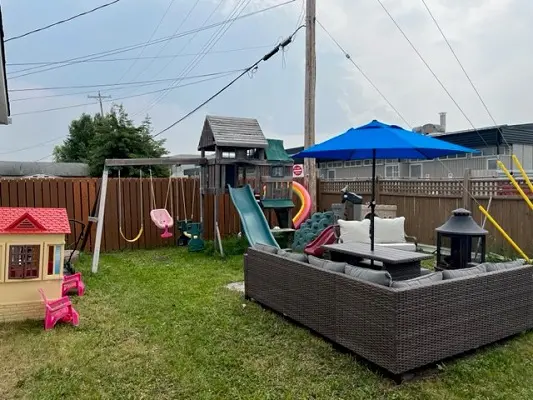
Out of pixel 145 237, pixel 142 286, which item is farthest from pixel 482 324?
pixel 145 237

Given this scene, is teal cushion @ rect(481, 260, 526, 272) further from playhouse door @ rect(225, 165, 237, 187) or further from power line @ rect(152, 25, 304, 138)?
power line @ rect(152, 25, 304, 138)

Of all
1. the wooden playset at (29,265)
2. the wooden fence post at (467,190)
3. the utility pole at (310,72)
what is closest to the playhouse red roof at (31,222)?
the wooden playset at (29,265)

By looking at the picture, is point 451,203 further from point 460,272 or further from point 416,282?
point 416,282

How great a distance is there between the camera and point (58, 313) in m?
3.77

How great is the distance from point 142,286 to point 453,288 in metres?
3.85

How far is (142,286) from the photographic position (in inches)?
208

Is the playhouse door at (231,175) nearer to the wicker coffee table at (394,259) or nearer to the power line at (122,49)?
the wicker coffee table at (394,259)

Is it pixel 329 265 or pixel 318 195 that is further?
pixel 318 195

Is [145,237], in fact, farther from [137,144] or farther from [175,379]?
[137,144]

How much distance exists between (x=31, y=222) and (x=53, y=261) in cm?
45

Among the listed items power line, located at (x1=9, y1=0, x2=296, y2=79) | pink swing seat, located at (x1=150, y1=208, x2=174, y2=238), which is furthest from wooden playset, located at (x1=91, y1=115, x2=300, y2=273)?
power line, located at (x1=9, y1=0, x2=296, y2=79)

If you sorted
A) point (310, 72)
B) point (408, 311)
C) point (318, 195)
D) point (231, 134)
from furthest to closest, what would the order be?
point (318, 195), point (310, 72), point (231, 134), point (408, 311)

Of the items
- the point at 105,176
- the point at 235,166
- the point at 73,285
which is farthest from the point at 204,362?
the point at 235,166

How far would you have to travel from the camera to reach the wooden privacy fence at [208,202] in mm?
6641
